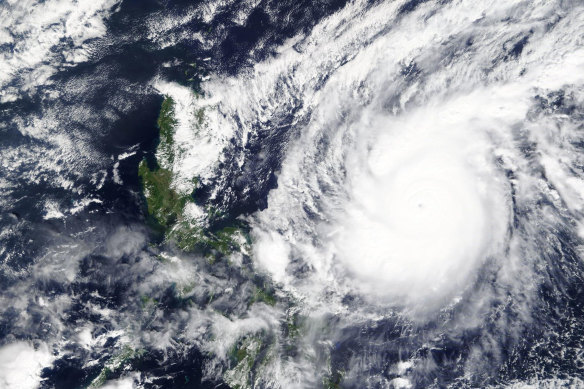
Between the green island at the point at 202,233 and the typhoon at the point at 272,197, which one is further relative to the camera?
Answer: the green island at the point at 202,233

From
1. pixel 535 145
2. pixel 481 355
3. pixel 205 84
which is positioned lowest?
pixel 481 355

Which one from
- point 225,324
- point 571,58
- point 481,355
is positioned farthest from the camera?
point 225,324

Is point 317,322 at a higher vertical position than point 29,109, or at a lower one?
lower

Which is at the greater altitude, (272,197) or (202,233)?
(272,197)

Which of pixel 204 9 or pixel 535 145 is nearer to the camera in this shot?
pixel 535 145

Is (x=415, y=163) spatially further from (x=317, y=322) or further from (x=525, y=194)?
(x=317, y=322)

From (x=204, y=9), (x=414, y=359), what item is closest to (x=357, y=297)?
(x=414, y=359)

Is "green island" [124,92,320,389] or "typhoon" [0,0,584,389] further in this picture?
"green island" [124,92,320,389]

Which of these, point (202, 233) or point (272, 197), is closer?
point (272, 197)
